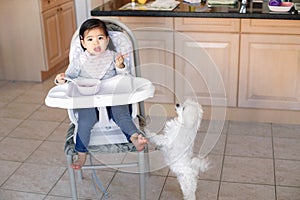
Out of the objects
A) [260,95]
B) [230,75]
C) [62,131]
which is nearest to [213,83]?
[230,75]

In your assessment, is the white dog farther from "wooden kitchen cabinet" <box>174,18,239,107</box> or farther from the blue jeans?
"wooden kitchen cabinet" <box>174,18,239,107</box>

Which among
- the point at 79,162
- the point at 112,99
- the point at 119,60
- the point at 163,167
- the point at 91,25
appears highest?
the point at 91,25

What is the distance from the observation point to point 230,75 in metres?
3.13

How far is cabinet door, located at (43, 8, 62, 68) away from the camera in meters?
4.18

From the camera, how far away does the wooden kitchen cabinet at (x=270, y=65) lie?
2.94m

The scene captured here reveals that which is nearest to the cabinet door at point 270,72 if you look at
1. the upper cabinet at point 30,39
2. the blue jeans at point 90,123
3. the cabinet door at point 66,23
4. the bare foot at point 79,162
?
the blue jeans at point 90,123

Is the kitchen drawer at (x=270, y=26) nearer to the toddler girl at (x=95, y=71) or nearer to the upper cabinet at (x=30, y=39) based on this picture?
the toddler girl at (x=95, y=71)

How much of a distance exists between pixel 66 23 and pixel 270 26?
242cm

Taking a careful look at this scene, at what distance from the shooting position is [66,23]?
462 centimetres

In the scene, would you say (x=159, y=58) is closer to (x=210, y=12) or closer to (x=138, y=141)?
(x=210, y=12)

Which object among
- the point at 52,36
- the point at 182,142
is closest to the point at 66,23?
the point at 52,36

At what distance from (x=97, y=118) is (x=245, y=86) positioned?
57.4 inches

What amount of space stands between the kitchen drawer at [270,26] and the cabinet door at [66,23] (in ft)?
7.23

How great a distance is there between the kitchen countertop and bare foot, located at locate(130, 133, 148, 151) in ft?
4.15
